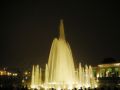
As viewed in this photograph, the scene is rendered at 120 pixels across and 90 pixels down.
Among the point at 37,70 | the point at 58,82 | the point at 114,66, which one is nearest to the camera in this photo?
the point at 58,82

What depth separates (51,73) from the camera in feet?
128

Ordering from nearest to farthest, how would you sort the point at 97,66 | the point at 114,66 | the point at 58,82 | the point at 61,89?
the point at 61,89
the point at 58,82
the point at 114,66
the point at 97,66

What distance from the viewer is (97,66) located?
125 meters

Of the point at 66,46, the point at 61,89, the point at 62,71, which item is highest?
the point at 66,46

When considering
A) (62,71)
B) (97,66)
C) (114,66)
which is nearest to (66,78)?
(62,71)

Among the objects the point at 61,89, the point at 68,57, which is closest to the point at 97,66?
the point at 68,57

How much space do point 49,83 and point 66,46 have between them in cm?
598

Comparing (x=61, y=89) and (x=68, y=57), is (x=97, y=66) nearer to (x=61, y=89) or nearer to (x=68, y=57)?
(x=68, y=57)

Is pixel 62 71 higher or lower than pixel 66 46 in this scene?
lower

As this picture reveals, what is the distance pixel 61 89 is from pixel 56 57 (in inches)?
325

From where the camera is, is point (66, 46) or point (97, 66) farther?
point (97, 66)

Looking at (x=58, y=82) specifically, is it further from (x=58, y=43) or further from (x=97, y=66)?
(x=97, y=66)

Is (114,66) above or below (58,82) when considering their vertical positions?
above

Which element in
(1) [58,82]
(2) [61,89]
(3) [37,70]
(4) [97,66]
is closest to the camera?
(2) [61,89]
